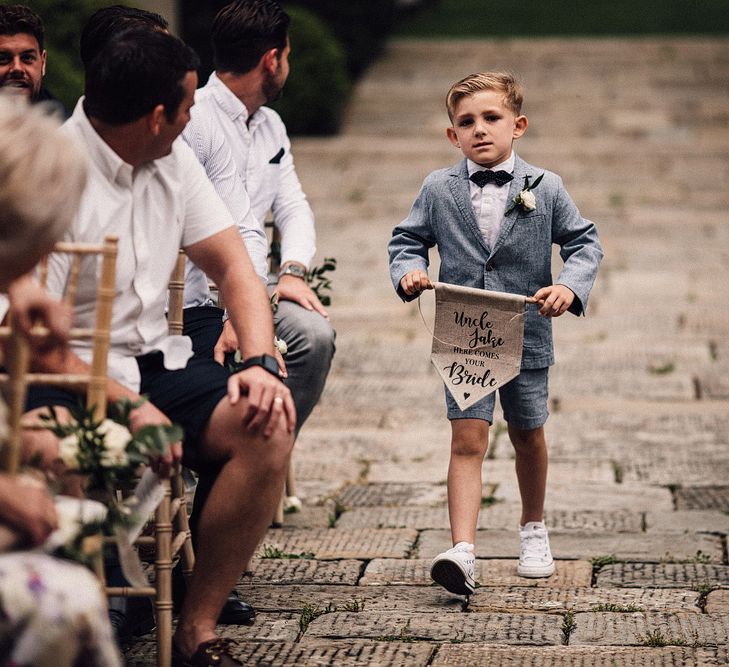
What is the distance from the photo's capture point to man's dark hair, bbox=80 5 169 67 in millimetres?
4180

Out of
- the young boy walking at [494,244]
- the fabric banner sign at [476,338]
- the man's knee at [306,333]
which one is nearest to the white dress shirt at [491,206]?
the young boy walking at [494,244]

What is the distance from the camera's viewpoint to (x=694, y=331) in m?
8.20

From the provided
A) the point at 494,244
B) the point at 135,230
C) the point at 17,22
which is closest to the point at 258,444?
the point at 135,230

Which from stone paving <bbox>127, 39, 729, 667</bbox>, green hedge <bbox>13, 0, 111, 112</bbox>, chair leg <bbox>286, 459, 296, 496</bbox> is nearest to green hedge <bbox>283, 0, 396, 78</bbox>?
stone paving <bbox>127, 39, 729, 667</bbox>

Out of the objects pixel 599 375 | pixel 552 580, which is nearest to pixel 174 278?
pixel 552 580

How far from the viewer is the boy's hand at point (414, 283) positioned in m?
4.00

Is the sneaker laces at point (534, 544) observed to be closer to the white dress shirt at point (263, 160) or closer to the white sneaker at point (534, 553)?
the white sneaker at point (534, 553)

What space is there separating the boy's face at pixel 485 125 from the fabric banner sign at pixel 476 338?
42 centimetres

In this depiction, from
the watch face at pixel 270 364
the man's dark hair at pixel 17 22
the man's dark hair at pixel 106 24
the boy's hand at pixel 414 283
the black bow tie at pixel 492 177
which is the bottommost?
the watch face at pixel 270 364

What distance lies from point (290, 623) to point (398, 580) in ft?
1.80

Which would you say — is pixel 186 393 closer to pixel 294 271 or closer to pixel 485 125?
pixel 294 271

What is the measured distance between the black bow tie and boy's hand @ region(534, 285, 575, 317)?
0.38 m

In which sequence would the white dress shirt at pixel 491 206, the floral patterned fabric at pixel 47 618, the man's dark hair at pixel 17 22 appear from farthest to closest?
1. the man's dark hair at pixel 17 22
2. the white dress shirt at pixel 491 206
3. the floral patterned fabric at pixel 47 618

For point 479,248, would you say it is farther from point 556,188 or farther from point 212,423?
point 212,423
